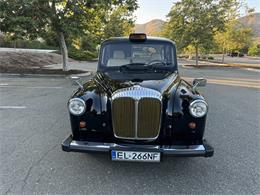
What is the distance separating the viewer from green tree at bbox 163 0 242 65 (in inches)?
764

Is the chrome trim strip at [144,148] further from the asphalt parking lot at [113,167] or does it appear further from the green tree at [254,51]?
the green tree at [254,51]

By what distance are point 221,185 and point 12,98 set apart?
680 cm

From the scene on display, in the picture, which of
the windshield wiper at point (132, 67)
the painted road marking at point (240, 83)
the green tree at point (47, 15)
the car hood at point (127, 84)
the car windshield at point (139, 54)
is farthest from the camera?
the green tree at point (47, 15)

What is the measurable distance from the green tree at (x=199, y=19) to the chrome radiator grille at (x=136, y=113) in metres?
18.5

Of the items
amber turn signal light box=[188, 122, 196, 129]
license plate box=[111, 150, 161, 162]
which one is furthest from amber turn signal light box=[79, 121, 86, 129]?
amber turn signal light box=[188, 122, 196, 129]

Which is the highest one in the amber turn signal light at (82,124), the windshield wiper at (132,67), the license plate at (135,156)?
the windshield wiper at (132,67)

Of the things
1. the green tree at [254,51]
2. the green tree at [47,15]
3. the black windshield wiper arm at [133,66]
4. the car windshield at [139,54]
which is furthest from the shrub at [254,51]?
the black windshield wiper arm at [133,66]

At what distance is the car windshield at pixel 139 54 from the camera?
415 cm

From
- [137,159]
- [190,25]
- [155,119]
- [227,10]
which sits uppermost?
[227,10]

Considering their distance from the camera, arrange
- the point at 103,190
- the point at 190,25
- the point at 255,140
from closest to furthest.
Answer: the point at 103,190 < the point at 255,140 < the point at 190,25

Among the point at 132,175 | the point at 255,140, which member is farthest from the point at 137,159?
the point at 255,140

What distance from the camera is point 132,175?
9.87ft

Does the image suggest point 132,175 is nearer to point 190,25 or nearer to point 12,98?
point 12,98

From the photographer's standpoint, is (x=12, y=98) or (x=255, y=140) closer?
(x=255, y=140)
